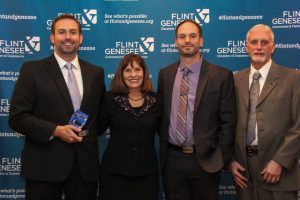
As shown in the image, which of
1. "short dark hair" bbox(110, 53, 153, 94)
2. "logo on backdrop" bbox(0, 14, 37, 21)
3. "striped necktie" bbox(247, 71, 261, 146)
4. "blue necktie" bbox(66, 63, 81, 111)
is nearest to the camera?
"blue necktie" bbox(66, 63, 81, 111)

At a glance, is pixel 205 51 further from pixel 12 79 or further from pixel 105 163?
pixel 12 79

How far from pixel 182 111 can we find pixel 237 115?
A: 45 centimetres

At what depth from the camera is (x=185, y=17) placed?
4.01 meters

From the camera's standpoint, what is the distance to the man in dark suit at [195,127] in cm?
302

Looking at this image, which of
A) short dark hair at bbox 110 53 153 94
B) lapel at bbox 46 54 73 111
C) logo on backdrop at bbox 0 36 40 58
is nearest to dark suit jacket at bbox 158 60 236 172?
short dark hair at bbox 110 53 153 94

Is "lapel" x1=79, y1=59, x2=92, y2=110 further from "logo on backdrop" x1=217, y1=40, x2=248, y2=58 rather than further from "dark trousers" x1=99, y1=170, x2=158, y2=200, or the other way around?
"logo on backdrop" x1=217, y1=40, x2=248, y2=58

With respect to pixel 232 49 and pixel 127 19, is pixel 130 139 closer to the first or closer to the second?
pixel 127 19

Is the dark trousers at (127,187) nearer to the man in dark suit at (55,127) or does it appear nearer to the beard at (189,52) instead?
the man in dark suit at (55,127)

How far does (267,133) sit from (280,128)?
114mm

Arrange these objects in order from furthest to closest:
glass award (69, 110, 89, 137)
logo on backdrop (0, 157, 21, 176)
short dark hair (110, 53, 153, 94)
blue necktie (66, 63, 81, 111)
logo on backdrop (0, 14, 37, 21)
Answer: logo on backdrop (0, 157, 21, 176) < logo on backdrop (0, 14, 37, 21) < short dark hair (110, 53, 153, 94) < blue necktie (66, 63, 81, 111) < glass award (69, 110, 89, 137)

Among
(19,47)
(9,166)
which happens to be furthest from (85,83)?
(9,166)

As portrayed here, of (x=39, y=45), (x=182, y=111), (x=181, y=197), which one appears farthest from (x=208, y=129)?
(x=39, y=45)

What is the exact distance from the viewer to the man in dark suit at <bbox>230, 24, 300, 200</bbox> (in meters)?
2.88

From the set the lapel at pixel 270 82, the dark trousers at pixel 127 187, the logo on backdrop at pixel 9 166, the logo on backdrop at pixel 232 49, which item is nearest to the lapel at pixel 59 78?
the dark trousers at pixel 127 187
